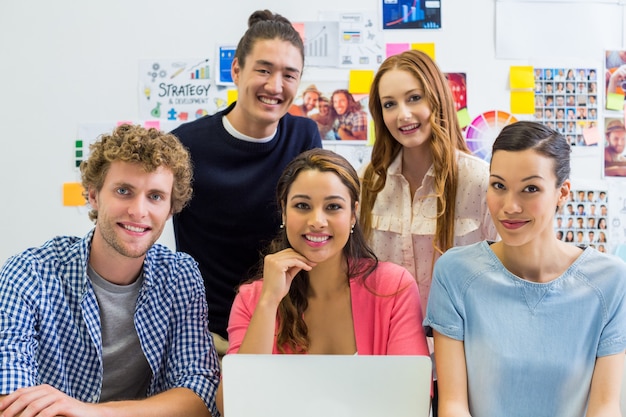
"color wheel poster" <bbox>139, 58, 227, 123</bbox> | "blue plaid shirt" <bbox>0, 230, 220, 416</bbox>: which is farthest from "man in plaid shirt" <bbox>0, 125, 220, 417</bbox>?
"color wheel poster" <bbox>139, 58, 227, 123</bbox>

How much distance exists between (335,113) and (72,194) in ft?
3.57

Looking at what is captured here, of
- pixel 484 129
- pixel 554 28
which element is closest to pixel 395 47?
pixel 484 129

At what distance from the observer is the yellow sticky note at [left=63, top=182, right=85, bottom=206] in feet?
8.14

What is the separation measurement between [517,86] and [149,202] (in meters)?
1.60

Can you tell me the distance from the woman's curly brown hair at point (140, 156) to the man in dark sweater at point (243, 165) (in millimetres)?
268

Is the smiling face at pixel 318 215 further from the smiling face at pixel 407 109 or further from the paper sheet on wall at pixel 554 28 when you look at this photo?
the paper sheet on wall at pixel 554 28

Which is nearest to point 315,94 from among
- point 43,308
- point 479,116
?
point 479,116

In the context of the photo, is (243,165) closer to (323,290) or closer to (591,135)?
(323,290)

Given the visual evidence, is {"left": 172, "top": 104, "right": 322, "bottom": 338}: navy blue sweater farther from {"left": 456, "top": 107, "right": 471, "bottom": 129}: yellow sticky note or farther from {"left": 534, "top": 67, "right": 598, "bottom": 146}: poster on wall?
{"left": 534, "top": 67, "right": 598, "bottom": 146}: poster on wall

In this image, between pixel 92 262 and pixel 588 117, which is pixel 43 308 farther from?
pixel 588 117

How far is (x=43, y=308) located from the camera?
4.54 ft

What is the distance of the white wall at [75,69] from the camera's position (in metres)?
2.44

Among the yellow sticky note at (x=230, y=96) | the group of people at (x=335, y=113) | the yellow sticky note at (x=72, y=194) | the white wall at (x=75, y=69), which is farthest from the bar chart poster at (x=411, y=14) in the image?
the yellow sticky note at (x=72, y=194)

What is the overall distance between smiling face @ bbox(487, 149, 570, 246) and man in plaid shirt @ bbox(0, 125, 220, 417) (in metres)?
0.74
